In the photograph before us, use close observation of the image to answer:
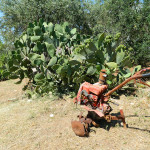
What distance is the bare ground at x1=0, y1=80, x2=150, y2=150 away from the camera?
2.37 m

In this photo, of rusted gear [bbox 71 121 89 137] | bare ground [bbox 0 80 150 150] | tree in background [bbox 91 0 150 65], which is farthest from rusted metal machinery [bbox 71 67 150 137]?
tree in background [bbox 91 0 150 65]

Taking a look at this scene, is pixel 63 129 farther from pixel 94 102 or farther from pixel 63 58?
pixel 63 58

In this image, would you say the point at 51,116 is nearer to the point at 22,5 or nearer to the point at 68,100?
the point at 68,100

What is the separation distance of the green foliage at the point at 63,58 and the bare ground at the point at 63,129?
539 millimetres

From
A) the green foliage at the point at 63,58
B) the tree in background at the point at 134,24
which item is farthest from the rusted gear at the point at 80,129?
the tree in background at the point at 134,24

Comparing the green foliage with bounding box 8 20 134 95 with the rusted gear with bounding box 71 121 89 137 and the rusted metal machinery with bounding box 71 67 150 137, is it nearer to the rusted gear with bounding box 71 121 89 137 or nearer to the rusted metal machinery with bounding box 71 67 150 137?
the rusted metal machinery with bounding box 71 67 150 137

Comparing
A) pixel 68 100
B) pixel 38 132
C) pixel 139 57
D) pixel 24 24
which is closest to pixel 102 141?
pixel 38 132

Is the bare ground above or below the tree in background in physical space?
below

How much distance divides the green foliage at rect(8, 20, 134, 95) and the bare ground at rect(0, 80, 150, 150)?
1.77ft

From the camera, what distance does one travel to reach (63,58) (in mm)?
3791

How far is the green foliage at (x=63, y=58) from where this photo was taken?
3.59 m

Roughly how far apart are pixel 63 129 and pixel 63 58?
5.16ft

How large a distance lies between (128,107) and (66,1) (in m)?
8.69

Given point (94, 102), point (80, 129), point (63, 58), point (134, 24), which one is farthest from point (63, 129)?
point (134, 24)
